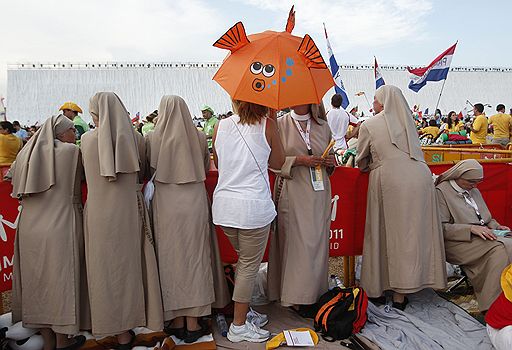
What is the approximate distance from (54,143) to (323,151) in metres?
2.09

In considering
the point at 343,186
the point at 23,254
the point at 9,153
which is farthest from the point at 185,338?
the point at 9,153

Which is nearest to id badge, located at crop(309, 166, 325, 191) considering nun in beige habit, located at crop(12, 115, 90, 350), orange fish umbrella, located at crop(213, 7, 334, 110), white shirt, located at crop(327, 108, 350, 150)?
orange fish umbrella, located at crop(213, 7, 334, 110)

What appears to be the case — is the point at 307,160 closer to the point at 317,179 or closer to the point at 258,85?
the point at 317,179

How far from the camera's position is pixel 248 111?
10.0 feet

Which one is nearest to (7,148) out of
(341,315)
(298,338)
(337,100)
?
(337,100)

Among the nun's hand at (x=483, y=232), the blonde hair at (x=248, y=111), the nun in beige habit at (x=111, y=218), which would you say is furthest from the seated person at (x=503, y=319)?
the nun in beige habit at (x=111, y=218)

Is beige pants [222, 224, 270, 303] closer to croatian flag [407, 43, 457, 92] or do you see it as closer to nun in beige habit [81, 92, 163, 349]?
nun in beige habit [81, 92, 163, 349]

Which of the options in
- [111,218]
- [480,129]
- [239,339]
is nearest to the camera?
[111,218]

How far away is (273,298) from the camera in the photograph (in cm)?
376

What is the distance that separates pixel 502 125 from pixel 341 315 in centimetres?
1000

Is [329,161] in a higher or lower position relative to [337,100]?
lower

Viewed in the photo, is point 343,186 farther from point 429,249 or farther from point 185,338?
point 185,338

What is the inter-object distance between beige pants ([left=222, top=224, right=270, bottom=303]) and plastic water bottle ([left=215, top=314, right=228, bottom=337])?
0.35 m

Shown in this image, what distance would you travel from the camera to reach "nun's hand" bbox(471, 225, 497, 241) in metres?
3.71
